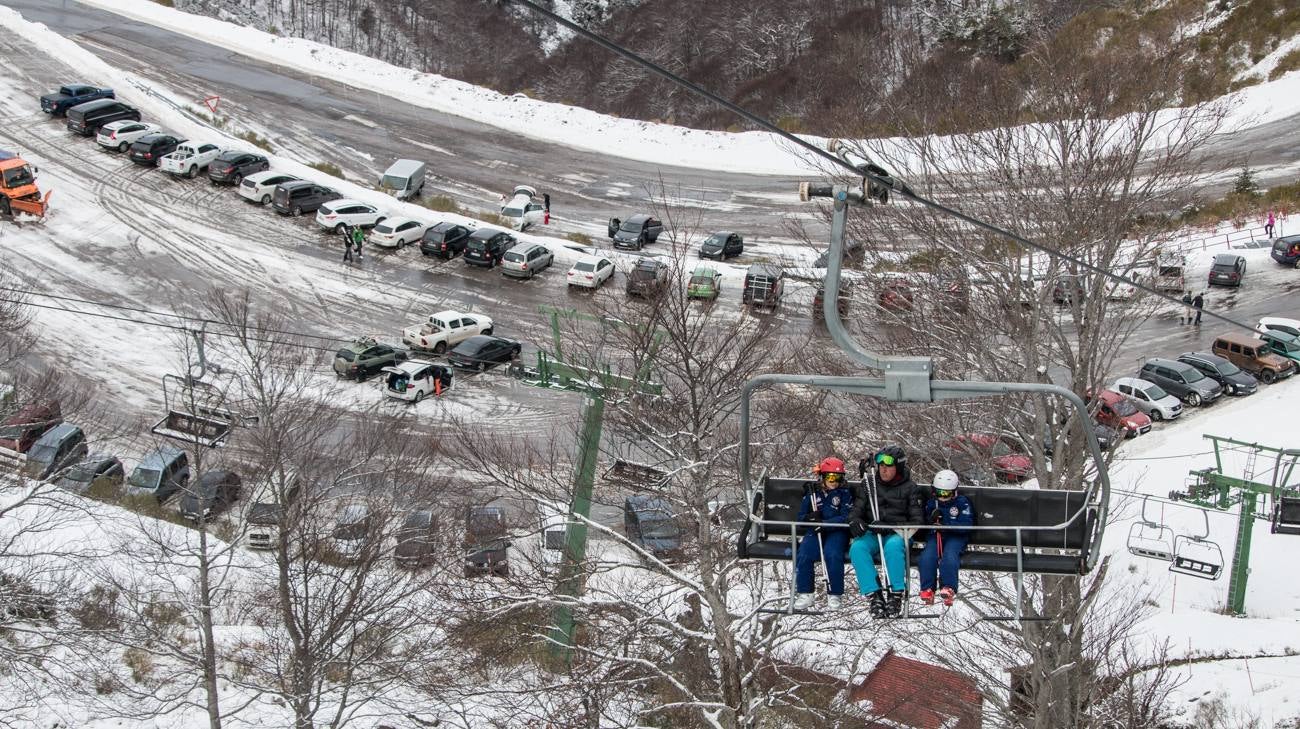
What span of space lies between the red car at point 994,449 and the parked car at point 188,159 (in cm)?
3332

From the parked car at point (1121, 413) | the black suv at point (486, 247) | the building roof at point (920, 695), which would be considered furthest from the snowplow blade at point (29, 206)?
the parked car at point (1121, 413)

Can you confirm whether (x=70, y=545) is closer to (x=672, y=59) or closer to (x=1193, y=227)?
(x=1193, y=227)

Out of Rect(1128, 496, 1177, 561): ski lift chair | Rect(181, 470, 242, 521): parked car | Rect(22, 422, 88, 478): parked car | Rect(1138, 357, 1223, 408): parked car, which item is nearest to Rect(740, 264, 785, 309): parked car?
Rect(1138, 357, 1223, 408): parked car

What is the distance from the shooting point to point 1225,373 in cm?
3769

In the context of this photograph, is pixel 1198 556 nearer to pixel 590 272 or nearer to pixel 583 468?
pixel 583 468

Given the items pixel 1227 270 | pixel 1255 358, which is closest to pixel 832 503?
pixel 1255 358

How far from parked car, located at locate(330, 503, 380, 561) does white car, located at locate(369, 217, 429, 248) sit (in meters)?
21.3

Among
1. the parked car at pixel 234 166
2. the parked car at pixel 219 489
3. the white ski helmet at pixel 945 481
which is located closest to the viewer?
the white ski helmet at pixel 945 481

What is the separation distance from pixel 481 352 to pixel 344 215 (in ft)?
37.8

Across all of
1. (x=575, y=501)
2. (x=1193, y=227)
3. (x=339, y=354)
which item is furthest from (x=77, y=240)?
(x=1193, y=227)

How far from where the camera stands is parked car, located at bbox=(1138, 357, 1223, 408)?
37.0 metres

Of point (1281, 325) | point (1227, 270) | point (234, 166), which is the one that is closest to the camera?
point (1281, 325)

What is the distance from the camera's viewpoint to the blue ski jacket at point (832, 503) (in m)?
13.6

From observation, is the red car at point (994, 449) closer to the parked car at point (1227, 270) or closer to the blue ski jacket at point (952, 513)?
the blue ski jacket at point (952, 513)
